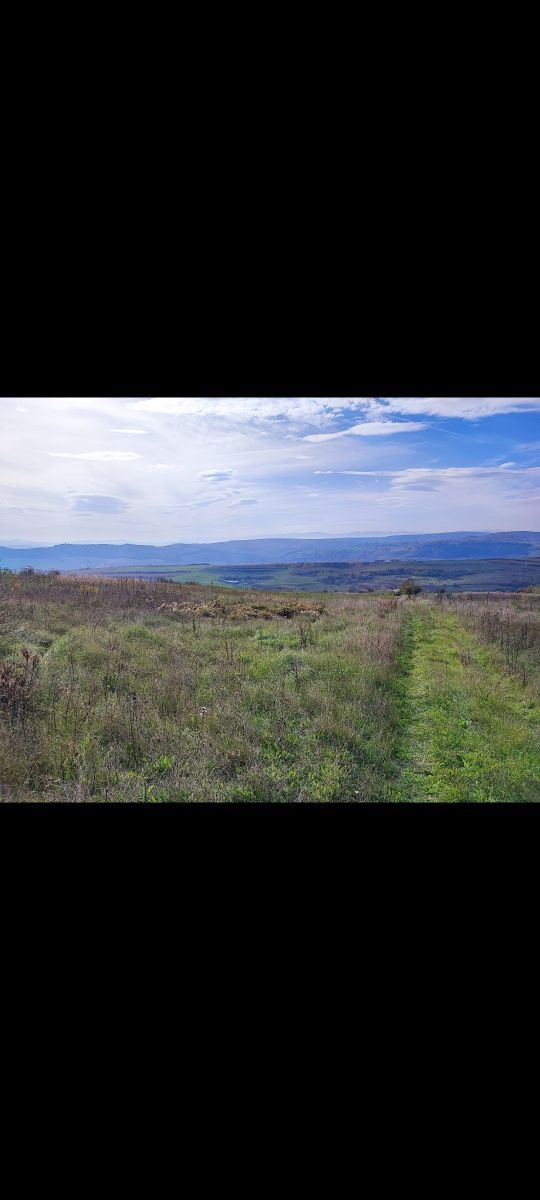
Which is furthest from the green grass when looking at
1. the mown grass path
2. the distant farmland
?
the distant farmland

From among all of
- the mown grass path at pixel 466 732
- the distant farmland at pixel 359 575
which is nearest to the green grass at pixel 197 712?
the mown grass path at pixel 466 732

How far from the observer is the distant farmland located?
511 cm

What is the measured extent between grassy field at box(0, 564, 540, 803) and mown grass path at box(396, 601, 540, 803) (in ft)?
0.05

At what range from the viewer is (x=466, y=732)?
421cm

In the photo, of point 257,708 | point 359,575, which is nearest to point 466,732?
point 257,708

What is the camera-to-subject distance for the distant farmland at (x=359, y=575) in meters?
5.11

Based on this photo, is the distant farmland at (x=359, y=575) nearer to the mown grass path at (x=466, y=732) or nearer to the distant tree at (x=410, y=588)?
the mown grass path at (x=466, y=732)

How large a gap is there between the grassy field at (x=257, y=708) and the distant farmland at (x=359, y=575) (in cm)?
85

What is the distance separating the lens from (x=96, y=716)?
3.99m

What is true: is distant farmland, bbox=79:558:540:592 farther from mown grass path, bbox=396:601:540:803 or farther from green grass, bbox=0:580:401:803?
mown grass path, bbox=396:601:540:803
